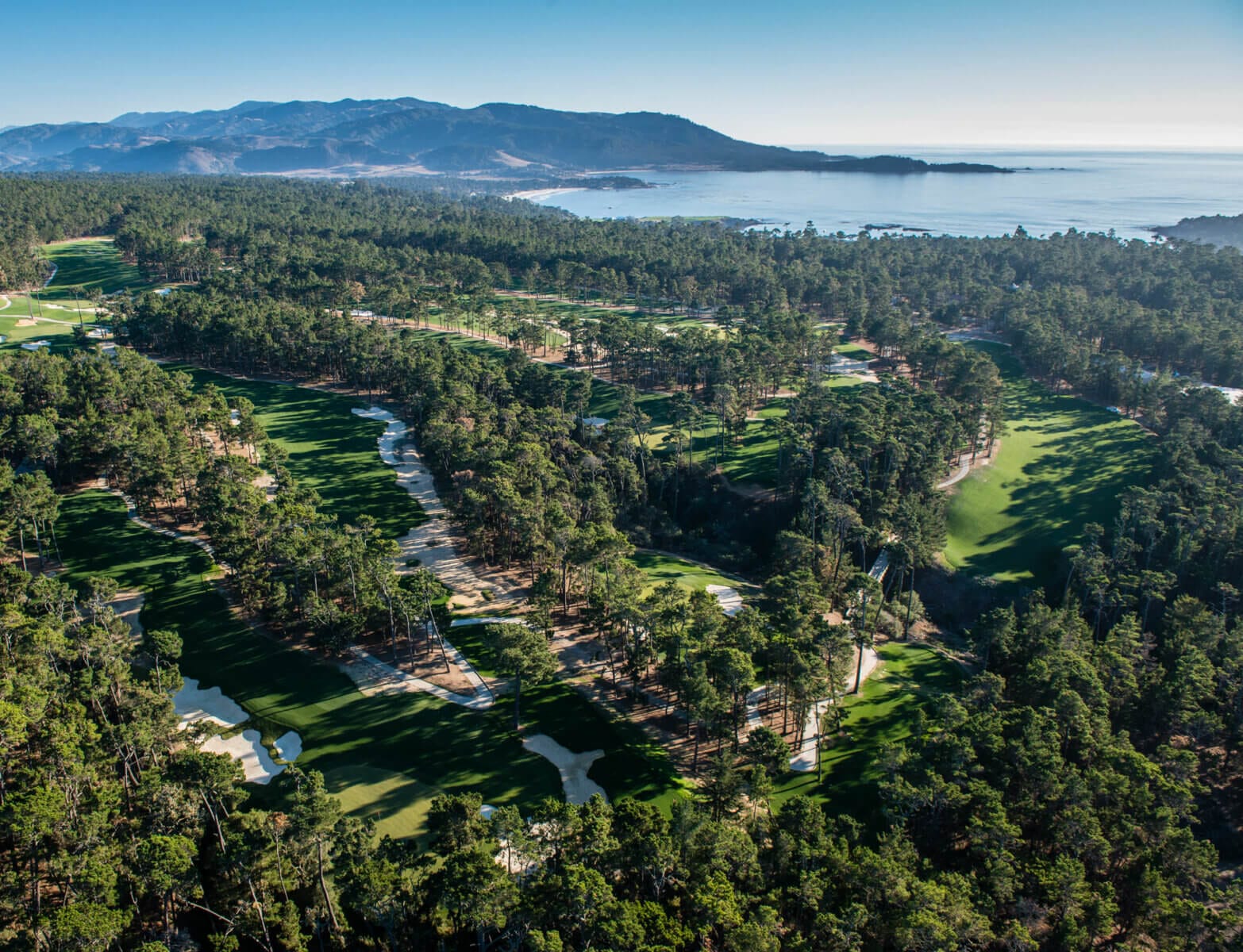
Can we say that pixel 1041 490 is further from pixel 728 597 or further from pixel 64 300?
pixel 64 300

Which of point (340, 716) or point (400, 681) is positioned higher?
point (400, 681)

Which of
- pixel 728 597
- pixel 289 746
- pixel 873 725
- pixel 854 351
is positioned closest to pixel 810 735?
pixel 873 725

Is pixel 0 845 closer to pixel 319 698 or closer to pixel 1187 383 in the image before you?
pixel 319 698

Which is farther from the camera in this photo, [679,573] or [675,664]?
[679,573]

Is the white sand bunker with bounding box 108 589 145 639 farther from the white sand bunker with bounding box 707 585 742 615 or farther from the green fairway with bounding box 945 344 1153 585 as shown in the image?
the green fairway with bounding box 945 344 1153 585

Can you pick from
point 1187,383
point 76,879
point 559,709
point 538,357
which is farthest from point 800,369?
point 76,879
